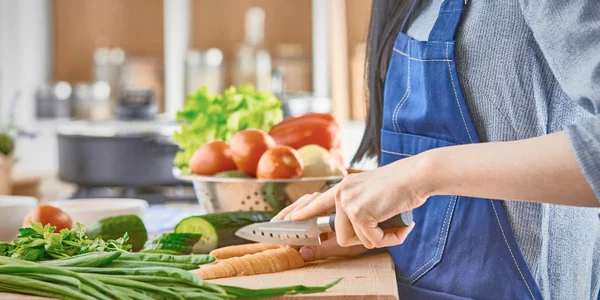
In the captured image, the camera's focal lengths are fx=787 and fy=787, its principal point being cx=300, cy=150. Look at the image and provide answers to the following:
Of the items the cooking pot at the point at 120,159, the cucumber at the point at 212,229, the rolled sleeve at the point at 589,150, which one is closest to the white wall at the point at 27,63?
the cooking pot at the point at 120,159

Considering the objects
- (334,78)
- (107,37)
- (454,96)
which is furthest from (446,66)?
(107,37)

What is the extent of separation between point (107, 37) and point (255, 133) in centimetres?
530

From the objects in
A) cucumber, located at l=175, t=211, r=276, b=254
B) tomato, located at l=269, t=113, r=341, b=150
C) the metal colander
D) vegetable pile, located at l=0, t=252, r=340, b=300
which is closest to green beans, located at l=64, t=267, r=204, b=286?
vegetable pile, located at l=0, t=252, r=340, b=300

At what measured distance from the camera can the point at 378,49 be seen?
1.42 meters

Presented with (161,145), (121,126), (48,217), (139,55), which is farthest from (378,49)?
(139,55)

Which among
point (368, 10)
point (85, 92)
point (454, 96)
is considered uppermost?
point (368, 10)

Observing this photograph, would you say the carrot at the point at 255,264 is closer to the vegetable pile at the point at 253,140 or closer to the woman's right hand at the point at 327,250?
the woman's right hand at the point at 327,250

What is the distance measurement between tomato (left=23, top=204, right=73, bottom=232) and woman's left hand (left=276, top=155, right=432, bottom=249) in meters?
0.58

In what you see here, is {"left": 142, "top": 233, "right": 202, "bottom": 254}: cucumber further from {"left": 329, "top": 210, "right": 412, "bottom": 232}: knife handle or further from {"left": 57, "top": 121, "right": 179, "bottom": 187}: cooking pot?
{"left": 57, "top": 121, "right": 179, "bottom": 187}: cooking pot

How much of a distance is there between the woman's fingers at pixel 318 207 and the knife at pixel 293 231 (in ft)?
0.05

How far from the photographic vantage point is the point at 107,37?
6.65m

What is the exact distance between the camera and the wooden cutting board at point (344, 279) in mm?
1007

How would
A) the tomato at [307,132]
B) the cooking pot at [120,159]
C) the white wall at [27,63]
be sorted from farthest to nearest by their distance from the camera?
the white wall at [27,63] → the cooking pot at [120,159] → the tomato at [307,132]

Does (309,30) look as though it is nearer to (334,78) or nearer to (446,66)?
(334,78)
